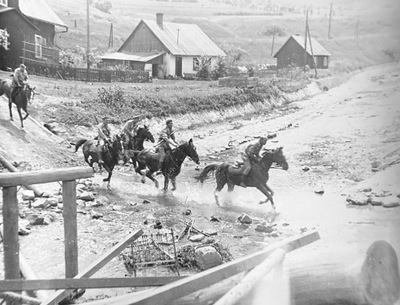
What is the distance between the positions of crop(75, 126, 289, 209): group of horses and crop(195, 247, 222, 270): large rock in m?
1.70

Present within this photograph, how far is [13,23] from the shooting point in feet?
17.6

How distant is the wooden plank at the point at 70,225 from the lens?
323cm

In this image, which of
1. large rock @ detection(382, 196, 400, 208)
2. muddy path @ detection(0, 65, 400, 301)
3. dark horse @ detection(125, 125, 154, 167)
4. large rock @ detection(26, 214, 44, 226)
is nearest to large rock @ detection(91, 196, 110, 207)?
muddy path @ detection(0, 65, 400, 301)

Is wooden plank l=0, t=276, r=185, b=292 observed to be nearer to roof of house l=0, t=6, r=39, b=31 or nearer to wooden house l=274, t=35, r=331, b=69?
wooden house l=274, t=35, r=331, b=69

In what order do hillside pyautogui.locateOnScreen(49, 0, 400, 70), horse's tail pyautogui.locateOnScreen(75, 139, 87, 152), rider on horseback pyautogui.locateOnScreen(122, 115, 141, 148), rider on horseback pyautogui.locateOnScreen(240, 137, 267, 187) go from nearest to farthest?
hillside pyautogui.locateOnScreen(49, 0, 400, 70), horse's tail pyautogui.locateOnScreen(75, 139, 87, 152), rider on horseback pyautogui.locateOnScreen(240, 137, 267, 187), rider on horseback pyautogui.locateOnScreen(122, 115, 141, 148)

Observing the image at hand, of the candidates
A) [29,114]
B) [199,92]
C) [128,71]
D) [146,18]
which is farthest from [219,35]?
[29,114]

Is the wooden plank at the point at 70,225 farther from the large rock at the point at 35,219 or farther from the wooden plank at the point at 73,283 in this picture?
the large rock at the point at 35,219

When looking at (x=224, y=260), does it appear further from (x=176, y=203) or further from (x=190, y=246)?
(x=176, y=203)

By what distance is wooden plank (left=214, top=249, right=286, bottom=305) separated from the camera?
2.03 meters

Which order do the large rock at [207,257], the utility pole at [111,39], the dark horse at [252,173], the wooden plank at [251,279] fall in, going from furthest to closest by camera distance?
the dark horse at [252,173] → the utility pole at [111,39] → the large rock at [207,257] → the wooden plank at [251,279]

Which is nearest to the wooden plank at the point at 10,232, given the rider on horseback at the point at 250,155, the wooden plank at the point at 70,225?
the wooden plank at the point at 70,225

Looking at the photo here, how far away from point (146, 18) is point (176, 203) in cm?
219

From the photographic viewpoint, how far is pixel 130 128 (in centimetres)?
655

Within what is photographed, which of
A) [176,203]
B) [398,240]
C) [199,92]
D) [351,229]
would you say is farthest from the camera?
[199,92]
